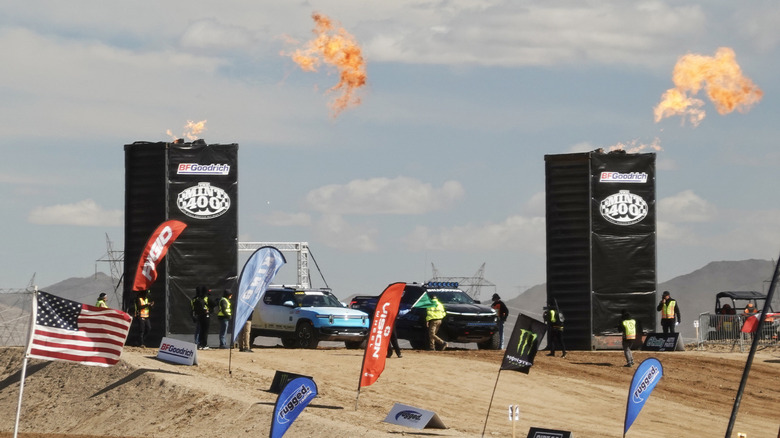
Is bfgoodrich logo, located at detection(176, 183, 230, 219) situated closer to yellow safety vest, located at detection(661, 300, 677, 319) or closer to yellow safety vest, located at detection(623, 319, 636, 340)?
yellow safety vest, located at detection(623, 319, 636, 340)

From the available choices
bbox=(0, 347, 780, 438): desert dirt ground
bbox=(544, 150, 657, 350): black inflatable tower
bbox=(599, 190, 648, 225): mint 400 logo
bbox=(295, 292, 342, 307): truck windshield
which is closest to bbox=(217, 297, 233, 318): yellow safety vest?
bbox=(0, 347, 780, 438): desert dirt ground

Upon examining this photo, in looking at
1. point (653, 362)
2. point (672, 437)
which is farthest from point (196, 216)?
point (653, 362)

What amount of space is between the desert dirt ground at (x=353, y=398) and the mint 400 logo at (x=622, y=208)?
5.28m

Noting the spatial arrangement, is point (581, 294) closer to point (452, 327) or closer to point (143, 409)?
point (452, 327)

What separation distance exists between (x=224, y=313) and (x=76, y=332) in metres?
12.4

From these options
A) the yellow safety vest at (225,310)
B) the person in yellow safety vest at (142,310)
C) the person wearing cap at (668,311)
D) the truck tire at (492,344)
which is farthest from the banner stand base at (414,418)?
the person wearing cap at (668,311)

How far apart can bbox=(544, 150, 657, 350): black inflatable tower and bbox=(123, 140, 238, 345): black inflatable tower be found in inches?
363

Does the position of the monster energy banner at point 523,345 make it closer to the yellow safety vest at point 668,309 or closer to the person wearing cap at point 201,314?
the person wearing cap at point 201,314

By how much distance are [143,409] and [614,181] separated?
1646cm

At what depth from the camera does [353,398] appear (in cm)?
2297

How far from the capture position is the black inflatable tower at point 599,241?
110 ft

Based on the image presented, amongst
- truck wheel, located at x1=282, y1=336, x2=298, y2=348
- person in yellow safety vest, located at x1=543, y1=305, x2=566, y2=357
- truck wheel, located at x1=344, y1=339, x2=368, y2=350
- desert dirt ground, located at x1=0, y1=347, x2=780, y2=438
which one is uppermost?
person in yellow safety vest, located at x1=543, y1=305, x2=566, y2=357

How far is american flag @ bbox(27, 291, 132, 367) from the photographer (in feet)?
55.3

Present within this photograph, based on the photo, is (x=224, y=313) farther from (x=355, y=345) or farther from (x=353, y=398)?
(x=353, y=398)
